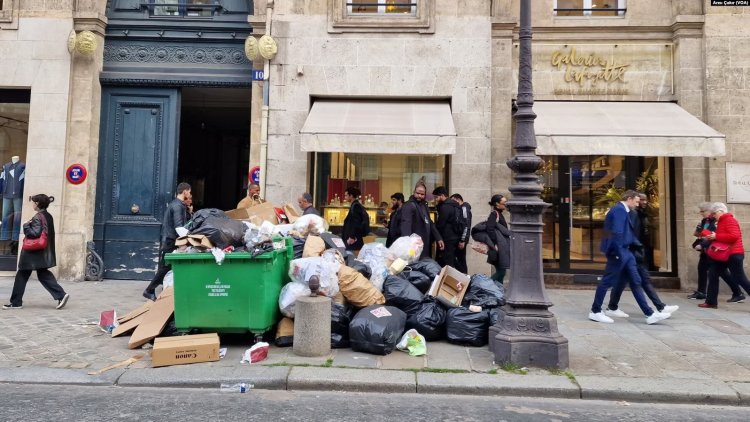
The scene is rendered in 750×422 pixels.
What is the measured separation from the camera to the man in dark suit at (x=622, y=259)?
6.67m

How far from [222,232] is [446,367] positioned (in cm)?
287

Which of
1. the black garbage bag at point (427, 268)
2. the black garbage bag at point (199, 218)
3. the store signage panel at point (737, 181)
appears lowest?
the black garbage bag at point (427, 268)

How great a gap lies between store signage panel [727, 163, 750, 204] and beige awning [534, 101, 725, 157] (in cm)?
126

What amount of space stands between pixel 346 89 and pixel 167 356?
6.76m

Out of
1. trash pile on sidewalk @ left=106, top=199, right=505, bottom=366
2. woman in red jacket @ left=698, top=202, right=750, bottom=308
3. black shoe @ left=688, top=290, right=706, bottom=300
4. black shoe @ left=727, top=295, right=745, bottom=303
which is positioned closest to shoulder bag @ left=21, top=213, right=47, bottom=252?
trash pile on sidewalk @ left=106, top=199, right=505, bottom=366

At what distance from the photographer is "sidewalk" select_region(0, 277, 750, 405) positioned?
4.35 m

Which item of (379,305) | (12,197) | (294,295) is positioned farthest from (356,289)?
(12,197)

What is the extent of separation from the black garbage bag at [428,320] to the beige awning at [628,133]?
4.41 metres

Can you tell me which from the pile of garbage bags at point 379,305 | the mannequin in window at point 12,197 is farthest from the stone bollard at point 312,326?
the mannequin in window at point 12,197

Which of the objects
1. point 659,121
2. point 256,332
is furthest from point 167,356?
point 659,121

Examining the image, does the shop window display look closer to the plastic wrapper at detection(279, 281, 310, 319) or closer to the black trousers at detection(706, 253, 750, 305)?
the plastic wrapper at detection(279, 281, 310, 319)

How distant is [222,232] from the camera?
5.29 metres

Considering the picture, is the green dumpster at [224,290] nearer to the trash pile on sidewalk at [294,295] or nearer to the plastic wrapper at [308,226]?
the trash pile on sidewalk at [294,295]

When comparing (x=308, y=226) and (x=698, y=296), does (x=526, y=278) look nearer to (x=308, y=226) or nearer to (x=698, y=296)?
(x=308, y=226)
